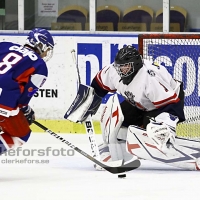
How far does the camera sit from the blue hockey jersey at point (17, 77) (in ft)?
13.7

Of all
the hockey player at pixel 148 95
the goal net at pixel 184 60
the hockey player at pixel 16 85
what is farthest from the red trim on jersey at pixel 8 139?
the goal net at pixel 184 60

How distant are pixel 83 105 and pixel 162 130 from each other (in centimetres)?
62

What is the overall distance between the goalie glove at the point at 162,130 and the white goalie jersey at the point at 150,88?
4.2 inches

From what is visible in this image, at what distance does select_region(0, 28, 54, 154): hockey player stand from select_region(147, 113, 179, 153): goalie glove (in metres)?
0.75

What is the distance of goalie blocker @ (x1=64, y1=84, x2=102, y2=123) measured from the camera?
4980mm

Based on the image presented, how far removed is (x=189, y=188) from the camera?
4039 mm

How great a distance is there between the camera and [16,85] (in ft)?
13.7

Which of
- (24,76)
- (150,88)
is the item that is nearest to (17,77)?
(24,76)

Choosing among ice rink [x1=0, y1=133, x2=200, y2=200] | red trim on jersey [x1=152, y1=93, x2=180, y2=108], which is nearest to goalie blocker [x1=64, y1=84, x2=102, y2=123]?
ice rink [x1=0, y1=133, x2=200, y2=200]

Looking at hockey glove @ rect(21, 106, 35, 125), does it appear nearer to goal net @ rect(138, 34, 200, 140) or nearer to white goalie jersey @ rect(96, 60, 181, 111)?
white goalie jersey @ rect(96, 60, 181, 111)

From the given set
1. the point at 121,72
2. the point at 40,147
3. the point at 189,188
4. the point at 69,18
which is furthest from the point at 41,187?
the point at 69,18

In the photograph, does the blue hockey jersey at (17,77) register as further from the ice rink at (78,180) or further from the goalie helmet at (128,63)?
the goalie helmet at (128,63)

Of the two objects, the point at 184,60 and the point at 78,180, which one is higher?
the point at 184,60

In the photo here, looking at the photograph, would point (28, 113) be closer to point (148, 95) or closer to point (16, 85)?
point (16, 85)
